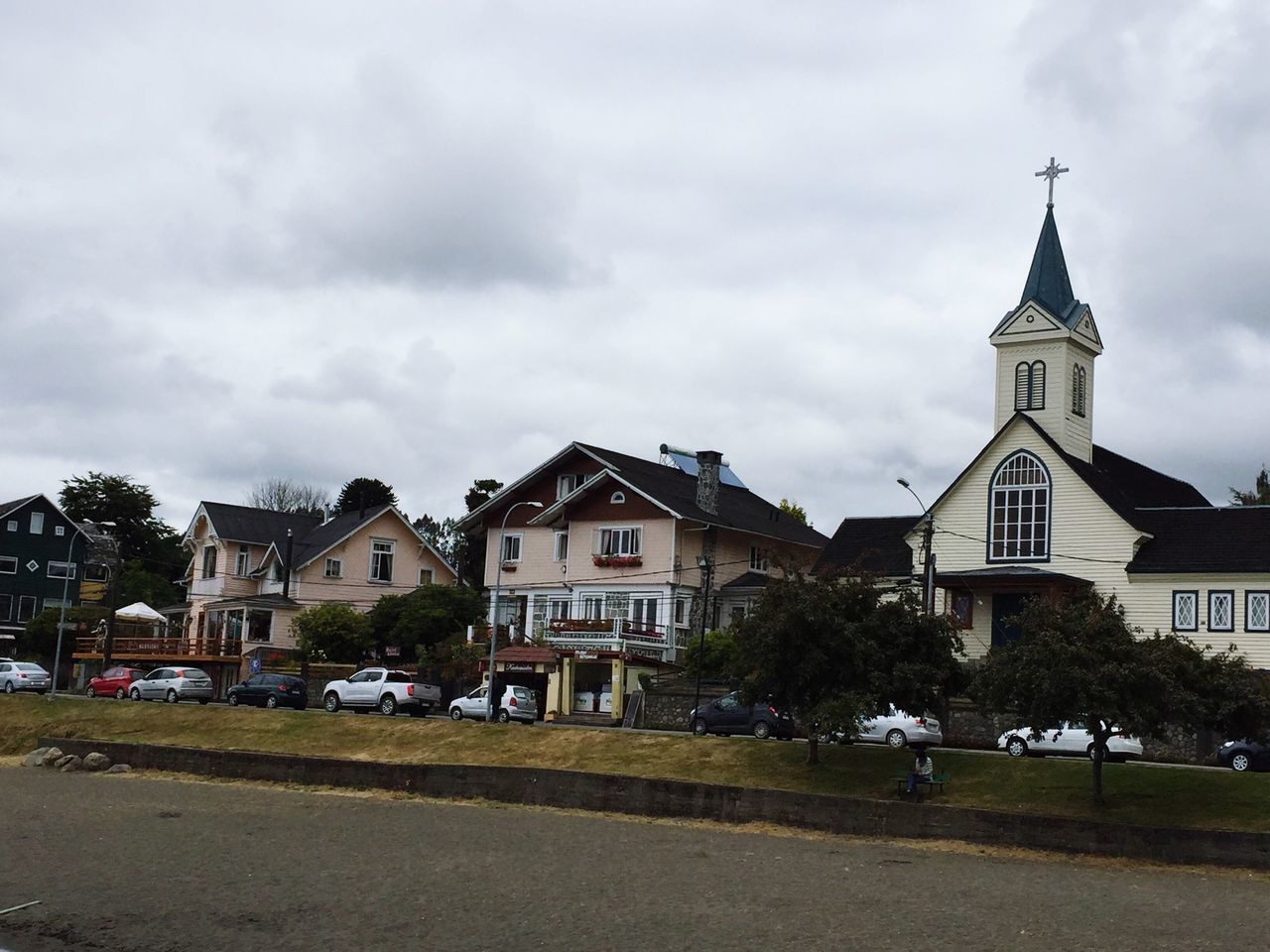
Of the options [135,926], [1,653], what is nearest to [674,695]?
[135,926]

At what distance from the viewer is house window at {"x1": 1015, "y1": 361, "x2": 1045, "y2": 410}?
57.0 meters

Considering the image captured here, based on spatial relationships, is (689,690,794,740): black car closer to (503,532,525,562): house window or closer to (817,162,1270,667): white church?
(817,162,1270,667): white church

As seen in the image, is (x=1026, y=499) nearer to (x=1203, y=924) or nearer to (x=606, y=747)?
(x=606, y=747)

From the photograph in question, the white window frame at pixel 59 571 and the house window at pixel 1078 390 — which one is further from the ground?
the house window at pixel 1078 390

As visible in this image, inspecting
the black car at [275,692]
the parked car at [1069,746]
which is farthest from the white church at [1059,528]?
the black car at [275,692]

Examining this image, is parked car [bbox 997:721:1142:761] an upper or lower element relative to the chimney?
lower

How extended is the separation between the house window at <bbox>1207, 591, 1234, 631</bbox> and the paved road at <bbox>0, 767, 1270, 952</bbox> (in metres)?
25.2

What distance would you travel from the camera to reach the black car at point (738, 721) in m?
44.7

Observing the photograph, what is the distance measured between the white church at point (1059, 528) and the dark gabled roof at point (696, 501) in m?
7.47

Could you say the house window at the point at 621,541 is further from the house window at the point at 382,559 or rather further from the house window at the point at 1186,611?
the house window at the point at 1186,611

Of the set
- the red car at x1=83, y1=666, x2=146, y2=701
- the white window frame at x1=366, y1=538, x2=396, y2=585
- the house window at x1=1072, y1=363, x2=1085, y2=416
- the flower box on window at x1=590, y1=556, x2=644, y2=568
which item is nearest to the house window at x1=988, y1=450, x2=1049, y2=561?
the house window at x1=1072, y1=363, x2=1085, y2=416

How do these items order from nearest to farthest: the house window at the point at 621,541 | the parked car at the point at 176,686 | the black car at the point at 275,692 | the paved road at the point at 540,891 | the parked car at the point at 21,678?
1. the paved road at the point at 540,891
2. the black car at the point at 275,692
3. the parked car at the point at 176,686
4. the parked car at the point at 21,678
5. the house window at the point at 621,541

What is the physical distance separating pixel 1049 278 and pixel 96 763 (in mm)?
39522

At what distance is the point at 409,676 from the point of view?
5472cm
